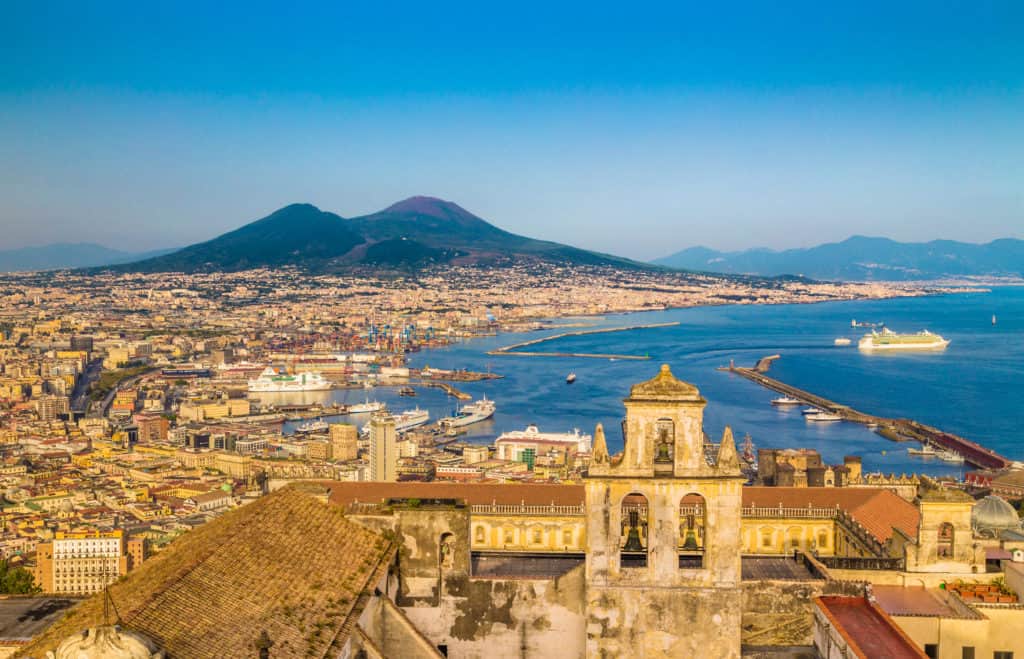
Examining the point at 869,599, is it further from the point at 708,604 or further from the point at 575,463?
the point at 575,463

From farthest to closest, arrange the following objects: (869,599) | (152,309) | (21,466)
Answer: (152,309), (21,466), (869,599)

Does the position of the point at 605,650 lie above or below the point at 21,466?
above

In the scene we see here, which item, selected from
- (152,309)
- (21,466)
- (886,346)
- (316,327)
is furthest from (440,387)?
(152,309)

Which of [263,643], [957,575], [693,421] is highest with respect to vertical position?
[693,421]

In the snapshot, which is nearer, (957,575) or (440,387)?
(957,575)

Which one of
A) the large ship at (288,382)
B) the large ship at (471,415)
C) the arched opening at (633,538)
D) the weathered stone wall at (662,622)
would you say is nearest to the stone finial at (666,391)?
the arched opening at (633,538)

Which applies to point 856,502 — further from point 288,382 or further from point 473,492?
point 288,382

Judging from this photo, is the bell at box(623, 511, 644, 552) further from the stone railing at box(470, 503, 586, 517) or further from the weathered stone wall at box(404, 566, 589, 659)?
the stone railing at box(470, 503, 586, 517)

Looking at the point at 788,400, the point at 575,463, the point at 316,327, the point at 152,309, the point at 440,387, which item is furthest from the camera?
the point at 152,309
